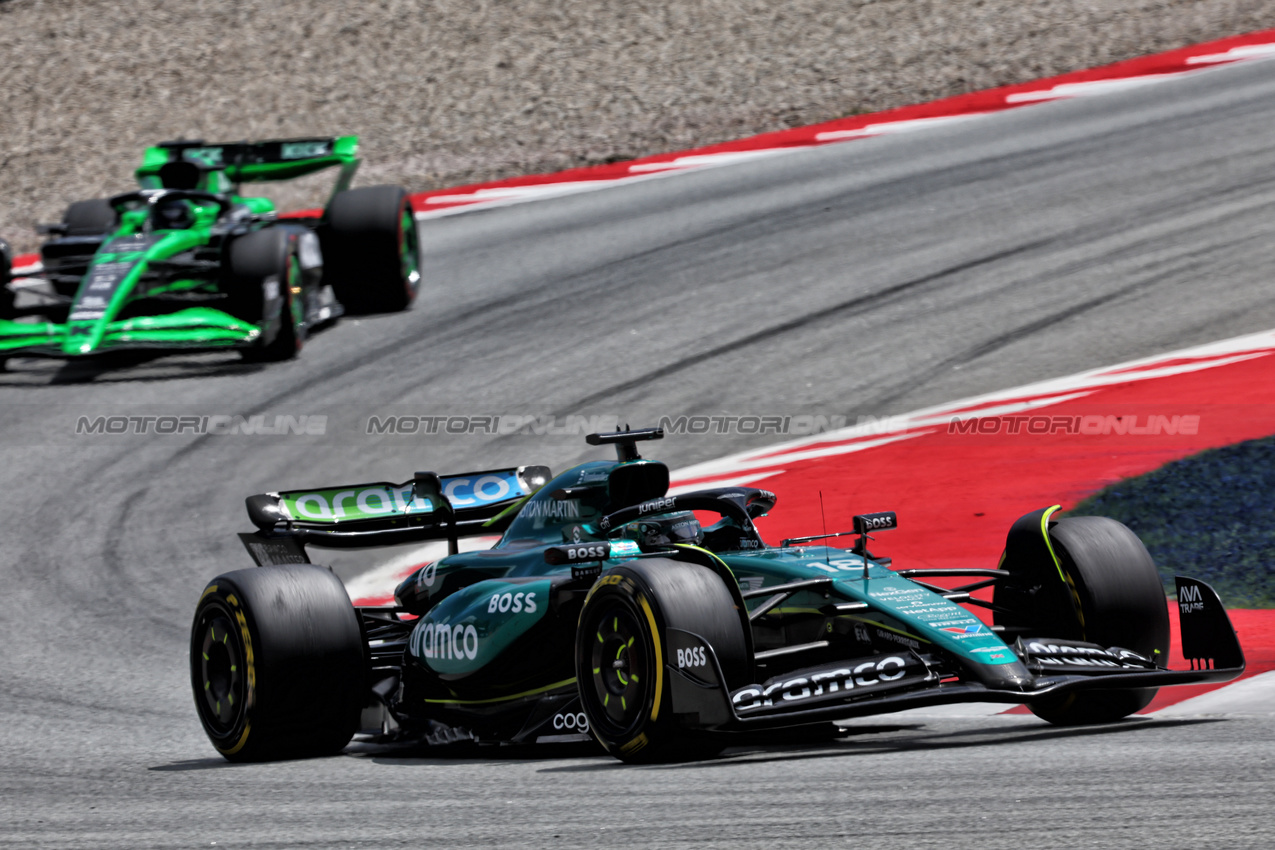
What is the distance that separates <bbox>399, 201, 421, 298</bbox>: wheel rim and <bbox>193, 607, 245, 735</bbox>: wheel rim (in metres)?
9.01

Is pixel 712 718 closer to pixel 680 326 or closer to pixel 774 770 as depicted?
pixel 774 770

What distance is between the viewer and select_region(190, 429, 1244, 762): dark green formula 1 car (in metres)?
5.82

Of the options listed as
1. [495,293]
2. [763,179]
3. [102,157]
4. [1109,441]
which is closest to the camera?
[1109,441]

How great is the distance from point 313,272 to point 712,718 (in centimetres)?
1047

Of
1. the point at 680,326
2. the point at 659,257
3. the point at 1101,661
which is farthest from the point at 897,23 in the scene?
the point at 1101,661

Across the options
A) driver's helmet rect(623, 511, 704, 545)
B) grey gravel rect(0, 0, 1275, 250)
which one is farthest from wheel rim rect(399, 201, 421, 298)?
driver's helmet rect(623, 511, 704, 545)

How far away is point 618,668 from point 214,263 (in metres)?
9.64

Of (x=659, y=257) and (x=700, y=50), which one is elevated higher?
(x=700, y=50)

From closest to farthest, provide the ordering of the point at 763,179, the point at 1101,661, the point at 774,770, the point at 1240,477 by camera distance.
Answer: the point at 774,770
the point at 1101,661
the point at 1240,477
the point at 763,179

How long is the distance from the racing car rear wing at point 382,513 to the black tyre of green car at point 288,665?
966 millimetres

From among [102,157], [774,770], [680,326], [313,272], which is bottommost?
[774,770]

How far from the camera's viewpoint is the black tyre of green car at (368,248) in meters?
15.8

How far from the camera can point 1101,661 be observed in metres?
6.28

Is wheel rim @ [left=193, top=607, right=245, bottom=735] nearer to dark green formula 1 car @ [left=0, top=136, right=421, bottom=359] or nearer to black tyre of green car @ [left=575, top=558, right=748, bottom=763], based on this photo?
black tyre of green car @ [left=575, top=558, right=748, bottom=763]
